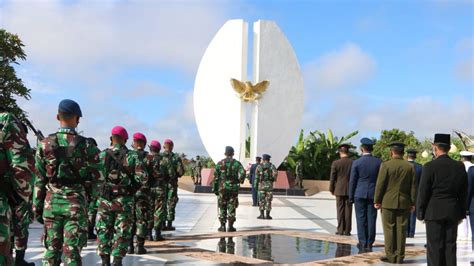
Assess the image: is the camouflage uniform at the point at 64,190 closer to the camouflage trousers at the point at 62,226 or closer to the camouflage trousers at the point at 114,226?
the camouflage trousers at the point at 62,226

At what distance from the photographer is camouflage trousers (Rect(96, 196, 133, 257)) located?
544cm

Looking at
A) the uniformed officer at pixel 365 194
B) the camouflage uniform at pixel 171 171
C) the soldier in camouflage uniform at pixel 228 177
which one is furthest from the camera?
the soldier in camouflage uniform at pixel 228 177

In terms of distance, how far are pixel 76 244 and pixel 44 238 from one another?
32 cm

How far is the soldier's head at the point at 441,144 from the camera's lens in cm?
564

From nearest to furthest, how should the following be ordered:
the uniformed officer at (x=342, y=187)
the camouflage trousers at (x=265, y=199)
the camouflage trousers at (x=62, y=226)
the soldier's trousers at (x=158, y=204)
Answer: the camouflage trousers at (x=62, y=226), the soldier's trousers at (x=158, y=204), the uniformed officer at (x=342, y=187), the camouflage trousers at (x=265, y=199)

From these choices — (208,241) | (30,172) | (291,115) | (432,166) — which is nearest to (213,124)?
(291,115)

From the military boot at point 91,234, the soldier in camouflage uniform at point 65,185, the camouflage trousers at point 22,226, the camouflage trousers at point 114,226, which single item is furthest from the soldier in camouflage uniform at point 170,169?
the soldier in camouflage uniform at point 65,185

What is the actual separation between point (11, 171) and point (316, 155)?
26310mm

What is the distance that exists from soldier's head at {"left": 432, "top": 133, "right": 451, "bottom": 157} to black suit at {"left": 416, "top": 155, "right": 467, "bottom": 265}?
120 mm

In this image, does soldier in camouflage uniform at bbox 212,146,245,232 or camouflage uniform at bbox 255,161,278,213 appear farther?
camouflage uniform at bbox 255,161,278,213

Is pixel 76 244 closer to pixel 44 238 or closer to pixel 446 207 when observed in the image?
pixel 44 238

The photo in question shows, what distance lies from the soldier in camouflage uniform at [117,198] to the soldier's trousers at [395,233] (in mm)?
3211

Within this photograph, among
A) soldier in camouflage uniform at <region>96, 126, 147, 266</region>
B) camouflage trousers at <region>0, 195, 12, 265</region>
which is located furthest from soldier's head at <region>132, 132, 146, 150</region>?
camouflage trousers at <region>0, 195, 12, 265</region>

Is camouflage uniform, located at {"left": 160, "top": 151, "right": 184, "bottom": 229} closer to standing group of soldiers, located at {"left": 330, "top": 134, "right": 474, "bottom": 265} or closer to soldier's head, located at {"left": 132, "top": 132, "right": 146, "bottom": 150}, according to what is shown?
soldier's head, located at {"left": 132, "top": 132, "right": 146, "bottom": 150}
